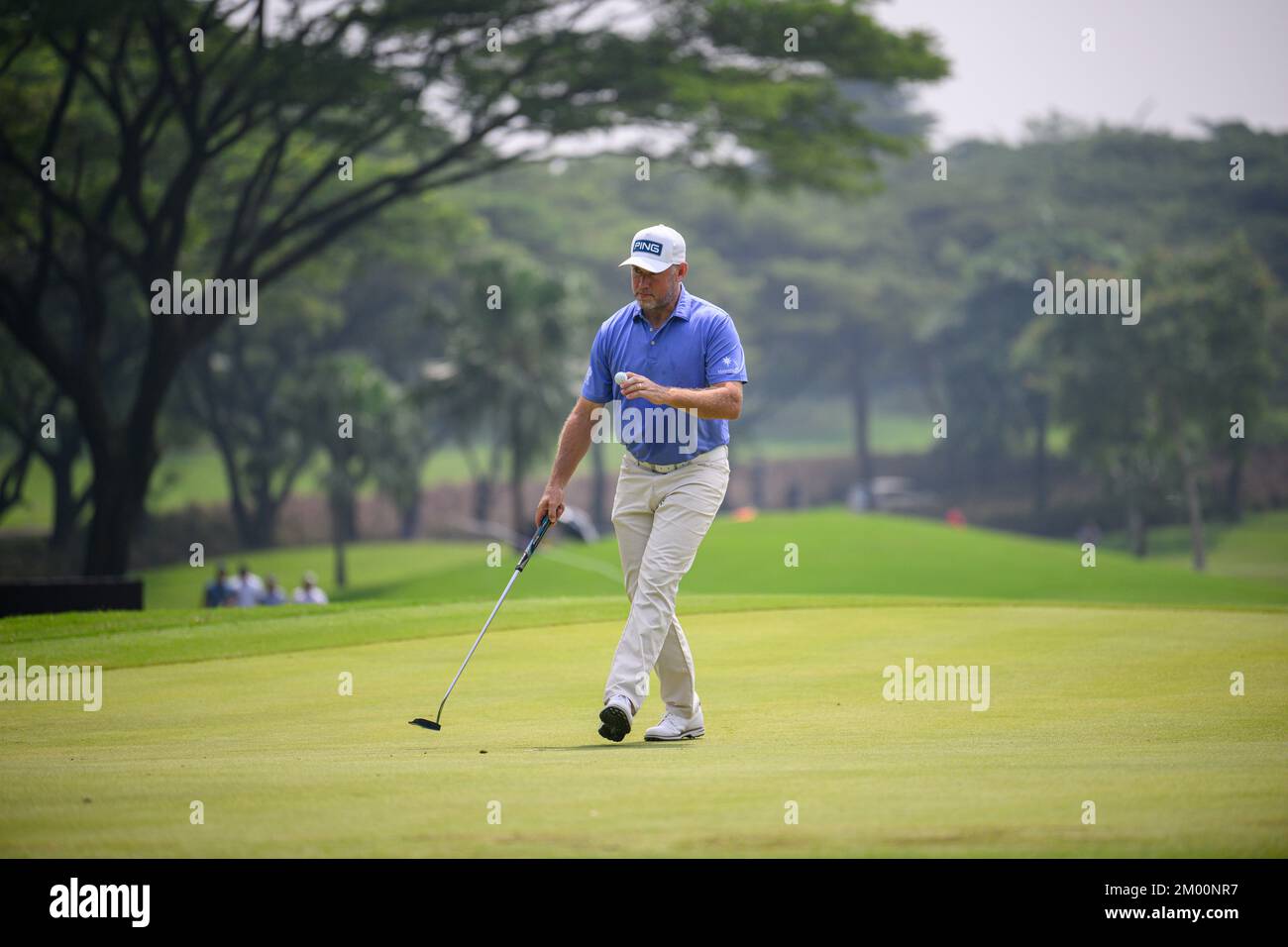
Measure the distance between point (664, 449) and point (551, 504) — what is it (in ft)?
2.36

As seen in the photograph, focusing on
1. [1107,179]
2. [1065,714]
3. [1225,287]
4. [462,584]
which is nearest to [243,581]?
[462,584]

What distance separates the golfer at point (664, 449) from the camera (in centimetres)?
835

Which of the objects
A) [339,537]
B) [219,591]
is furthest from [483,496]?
[219,591]

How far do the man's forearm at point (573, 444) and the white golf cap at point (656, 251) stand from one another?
1035 millimetres

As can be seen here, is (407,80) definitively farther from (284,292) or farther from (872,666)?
(284,292)

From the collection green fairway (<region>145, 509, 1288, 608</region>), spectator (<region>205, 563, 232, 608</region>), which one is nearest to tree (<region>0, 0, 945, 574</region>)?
spectator (<region>205, 563, 232, 608</region>)

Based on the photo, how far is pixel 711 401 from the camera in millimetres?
8195

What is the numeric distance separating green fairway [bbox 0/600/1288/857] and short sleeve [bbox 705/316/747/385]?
1.88 metres

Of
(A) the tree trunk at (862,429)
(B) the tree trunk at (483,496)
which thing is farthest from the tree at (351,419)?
(A) the tree trunk at (862,429)

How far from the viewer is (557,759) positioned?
7109 mm

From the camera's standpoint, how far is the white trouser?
8.36 m

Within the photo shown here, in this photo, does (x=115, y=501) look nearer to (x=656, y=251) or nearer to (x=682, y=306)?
(x=682, y=306)

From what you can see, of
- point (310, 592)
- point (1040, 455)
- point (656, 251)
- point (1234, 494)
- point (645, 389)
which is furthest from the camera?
point (1040, 455)
